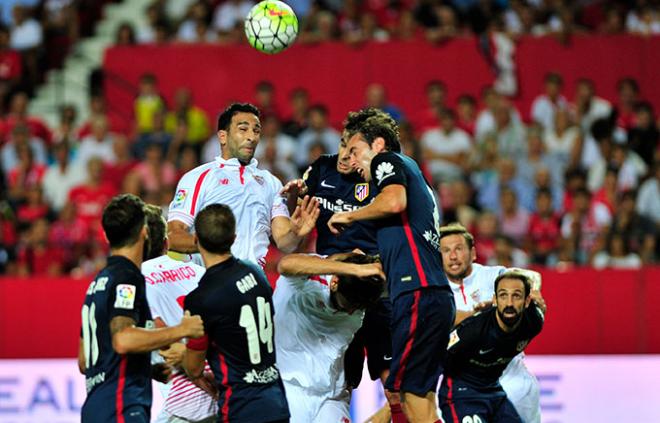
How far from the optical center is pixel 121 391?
21.3 feet

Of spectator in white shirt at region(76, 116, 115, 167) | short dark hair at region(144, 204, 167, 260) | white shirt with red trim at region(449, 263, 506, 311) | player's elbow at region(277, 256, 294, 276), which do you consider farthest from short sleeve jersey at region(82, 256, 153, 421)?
spectator in white shirt at region(76, 116, 115, 167)

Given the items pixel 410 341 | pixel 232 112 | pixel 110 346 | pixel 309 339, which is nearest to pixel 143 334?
pixel 110 346

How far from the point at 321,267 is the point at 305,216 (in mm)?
971

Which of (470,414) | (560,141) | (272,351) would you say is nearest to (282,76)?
(560,141)

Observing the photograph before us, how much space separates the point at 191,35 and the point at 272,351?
1079 cm

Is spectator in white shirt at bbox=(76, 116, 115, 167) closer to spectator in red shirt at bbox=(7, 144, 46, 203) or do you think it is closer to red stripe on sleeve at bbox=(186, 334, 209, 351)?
spectator in red shirt at bbox=(7, 144, 46, 203)

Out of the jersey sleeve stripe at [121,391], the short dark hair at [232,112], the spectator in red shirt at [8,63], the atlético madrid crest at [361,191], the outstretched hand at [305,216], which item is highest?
the spectator in red shirt at [8,63]

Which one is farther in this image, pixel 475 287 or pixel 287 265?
pixel 475 287

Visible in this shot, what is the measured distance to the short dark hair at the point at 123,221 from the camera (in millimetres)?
6582

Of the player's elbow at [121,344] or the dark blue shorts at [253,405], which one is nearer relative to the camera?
the player's elbow at [121,344]

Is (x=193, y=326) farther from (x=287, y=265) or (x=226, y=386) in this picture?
(x=287, y=265)

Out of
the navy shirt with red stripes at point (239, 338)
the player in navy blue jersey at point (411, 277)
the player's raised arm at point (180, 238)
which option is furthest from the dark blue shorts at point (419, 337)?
the player's raised arm at point (180, 238)

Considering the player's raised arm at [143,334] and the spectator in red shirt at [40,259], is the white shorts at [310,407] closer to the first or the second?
the player's raised arm at [143,334]

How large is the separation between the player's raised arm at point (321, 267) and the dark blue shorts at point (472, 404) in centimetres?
161
